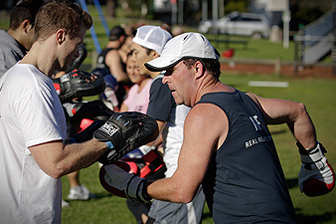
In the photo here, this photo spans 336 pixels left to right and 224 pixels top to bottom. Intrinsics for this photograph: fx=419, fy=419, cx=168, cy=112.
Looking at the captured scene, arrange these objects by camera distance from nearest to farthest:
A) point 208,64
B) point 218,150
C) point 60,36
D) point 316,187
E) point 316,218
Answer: point 218,150, point 60,36, point 208,64, point 316,187, point 316,218

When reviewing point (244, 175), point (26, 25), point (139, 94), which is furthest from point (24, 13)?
point (244, 175)

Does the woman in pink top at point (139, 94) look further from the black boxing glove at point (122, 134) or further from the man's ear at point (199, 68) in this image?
the man's ear at point (199, 68)

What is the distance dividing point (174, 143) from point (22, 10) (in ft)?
5.80

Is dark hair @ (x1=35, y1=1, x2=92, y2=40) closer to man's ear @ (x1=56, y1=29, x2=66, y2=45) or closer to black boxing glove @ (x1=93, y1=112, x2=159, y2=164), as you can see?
man's ear @ (x1=56, y1=29, x2=66, y2=45)

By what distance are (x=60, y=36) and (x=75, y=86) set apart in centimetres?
110

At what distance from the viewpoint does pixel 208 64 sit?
106 inches

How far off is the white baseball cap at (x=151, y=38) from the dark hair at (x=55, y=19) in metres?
1.44

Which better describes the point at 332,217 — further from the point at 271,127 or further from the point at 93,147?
the point at 271,127

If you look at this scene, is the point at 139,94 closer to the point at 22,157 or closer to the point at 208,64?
the point at 208,64

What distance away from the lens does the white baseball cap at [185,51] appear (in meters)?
2.64

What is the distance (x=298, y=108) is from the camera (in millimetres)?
3064

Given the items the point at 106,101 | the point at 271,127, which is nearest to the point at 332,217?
the point at 106,101

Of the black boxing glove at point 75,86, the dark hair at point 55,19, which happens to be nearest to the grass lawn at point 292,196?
the black boxing glove at point 75,86

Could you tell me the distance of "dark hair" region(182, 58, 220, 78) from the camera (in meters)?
2.66
